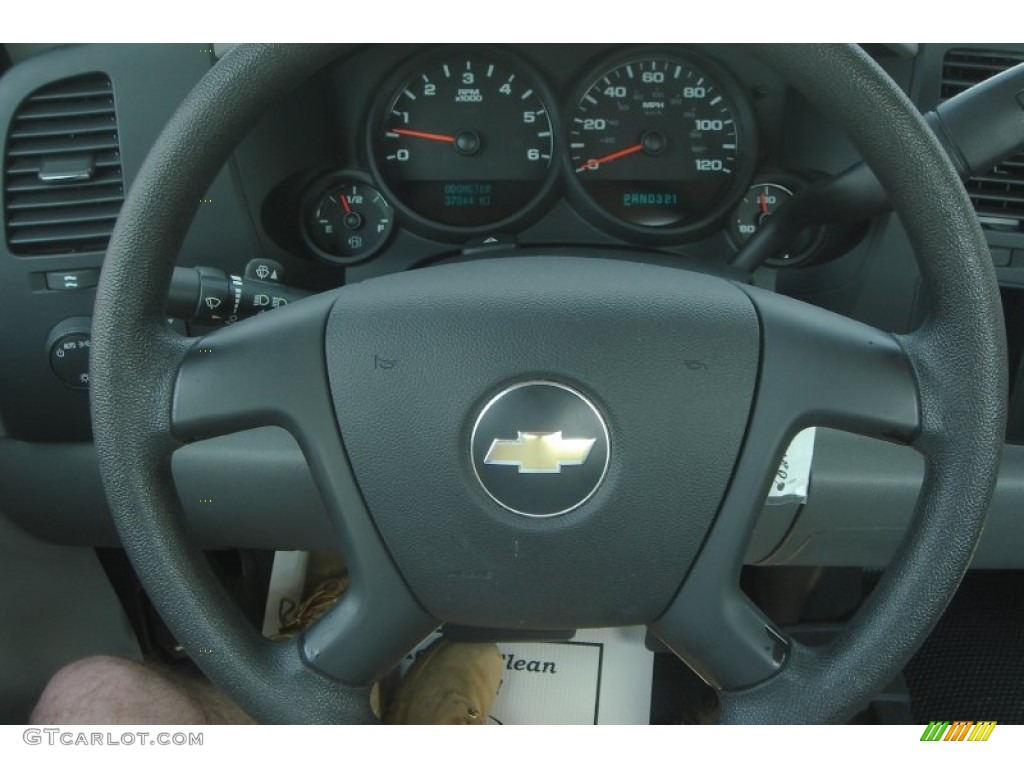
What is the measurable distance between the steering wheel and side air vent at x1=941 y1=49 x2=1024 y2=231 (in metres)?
0.58

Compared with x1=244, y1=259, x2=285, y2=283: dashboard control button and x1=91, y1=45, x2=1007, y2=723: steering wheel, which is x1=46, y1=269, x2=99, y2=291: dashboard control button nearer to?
x1=244, y1=259, x2=285, y2=283: dashboard control button

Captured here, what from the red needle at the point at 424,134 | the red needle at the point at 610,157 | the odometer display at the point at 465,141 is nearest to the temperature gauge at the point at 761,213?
the red needle at the point at 610,157

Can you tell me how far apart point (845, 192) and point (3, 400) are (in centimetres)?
108

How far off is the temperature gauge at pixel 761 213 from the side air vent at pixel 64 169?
0.79 metres

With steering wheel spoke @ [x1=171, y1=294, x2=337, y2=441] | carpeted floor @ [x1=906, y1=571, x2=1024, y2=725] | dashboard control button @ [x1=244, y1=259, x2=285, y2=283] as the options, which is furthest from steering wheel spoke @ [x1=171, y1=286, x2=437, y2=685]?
→ carpeted floor @ [x1=906, y1=571, x2=1024, y2=725]

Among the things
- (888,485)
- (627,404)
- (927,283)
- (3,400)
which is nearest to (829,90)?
(927,283)

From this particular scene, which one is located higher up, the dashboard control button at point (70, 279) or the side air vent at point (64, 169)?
the side air vent at point (64, 169)

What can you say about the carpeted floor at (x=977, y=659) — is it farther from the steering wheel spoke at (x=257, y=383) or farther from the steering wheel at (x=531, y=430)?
the steering wheel spoke at (x=257, y=383)

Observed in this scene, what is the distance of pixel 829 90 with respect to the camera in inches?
32.7

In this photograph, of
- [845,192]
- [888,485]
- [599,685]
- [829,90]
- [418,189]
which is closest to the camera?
[829,90]

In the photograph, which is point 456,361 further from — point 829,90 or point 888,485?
point 888,485

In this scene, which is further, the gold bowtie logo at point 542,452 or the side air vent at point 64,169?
the side air vent at point 64,169

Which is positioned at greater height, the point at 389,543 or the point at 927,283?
the point at 927,283

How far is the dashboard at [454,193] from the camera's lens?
4.48 ft
